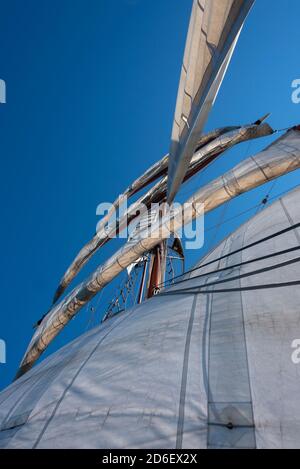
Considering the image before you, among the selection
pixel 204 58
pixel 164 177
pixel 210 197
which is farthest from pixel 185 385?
pixel 164 177

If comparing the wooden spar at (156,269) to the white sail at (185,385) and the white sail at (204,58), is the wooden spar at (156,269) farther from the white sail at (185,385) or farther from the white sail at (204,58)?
the white sail at (185,385)

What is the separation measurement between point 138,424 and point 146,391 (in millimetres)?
290

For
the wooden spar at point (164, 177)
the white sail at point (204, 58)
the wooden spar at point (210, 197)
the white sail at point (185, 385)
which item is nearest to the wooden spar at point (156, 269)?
the wooden spar at point (210, 197)

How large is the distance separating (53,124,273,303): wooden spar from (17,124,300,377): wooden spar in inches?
172

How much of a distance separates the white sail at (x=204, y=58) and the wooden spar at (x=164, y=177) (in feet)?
35.0

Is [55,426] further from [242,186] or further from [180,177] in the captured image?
[242,186]

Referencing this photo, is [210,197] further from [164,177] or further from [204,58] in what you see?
[164,177]

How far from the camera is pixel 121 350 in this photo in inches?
115

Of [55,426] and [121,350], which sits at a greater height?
[121,350]

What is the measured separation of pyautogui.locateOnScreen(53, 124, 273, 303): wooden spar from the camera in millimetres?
15273

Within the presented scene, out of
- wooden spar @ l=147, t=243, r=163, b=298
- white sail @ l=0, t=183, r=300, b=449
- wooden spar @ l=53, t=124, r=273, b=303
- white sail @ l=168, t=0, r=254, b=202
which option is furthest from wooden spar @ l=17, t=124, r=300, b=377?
white sail @ l=0, t=183, r=300, b=449

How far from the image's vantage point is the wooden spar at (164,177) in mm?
15273

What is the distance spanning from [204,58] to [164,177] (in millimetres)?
13495
